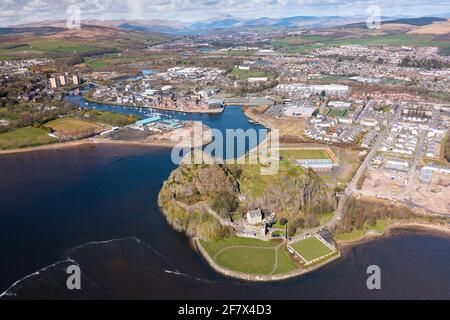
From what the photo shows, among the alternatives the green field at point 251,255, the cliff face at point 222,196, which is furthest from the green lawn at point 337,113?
the green field at point 251,255

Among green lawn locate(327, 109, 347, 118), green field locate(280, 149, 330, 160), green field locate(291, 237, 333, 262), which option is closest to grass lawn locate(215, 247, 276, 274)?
green field locate(291, 237, 333, 262)

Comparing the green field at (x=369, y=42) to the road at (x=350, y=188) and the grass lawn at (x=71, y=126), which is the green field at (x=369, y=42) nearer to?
the road at (x=350, y=188)

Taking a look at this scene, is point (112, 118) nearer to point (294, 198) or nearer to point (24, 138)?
point (24, 138)

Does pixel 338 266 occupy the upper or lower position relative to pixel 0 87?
lower

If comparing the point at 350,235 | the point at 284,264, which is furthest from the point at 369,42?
the point at 284,264

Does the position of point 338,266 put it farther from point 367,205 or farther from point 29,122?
point 29,122

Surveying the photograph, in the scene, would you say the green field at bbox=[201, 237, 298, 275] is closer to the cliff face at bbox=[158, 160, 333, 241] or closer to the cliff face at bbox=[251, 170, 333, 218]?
the cliff face at bbox=[158, 160, 333, 241]

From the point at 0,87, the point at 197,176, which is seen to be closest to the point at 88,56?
the point at 0,87
